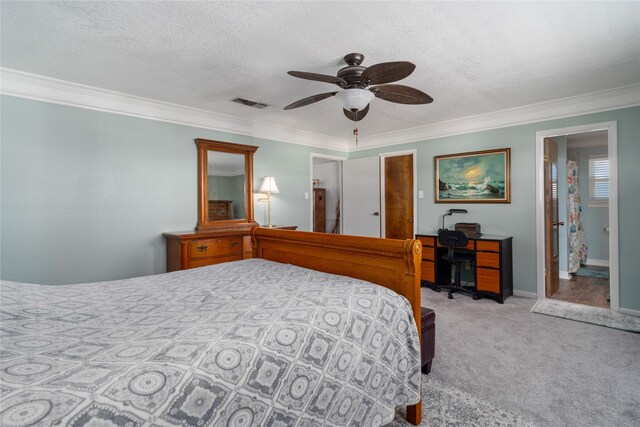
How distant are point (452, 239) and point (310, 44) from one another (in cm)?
282

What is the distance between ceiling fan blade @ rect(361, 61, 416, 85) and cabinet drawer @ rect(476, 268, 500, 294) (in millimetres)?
2819

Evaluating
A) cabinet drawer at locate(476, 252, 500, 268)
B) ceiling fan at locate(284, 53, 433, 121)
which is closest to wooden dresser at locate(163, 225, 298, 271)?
ceiling fan at locate(284, 53, 433, 121)

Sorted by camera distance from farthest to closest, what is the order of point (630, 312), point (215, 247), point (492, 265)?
1. point (492, 265)
2. point (215, 247)
3. point (630, 312)

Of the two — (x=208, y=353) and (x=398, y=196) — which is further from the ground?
(x=398, y=196)

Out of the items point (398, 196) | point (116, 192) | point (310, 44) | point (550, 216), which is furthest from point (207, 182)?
point (550, 216)

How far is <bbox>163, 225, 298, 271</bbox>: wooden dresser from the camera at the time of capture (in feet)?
11.5

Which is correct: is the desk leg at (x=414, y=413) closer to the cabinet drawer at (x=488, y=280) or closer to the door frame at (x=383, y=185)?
the cabinet drawer at (x=488, y=280)

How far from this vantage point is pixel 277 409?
42.6 inches

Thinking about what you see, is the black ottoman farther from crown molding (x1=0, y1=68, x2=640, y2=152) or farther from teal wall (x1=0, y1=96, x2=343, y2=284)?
crown molding (x1=0, y1=68, x2=640, y2=152)

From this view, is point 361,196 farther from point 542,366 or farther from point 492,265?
point 542,366

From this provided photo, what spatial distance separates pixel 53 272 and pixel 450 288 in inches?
171

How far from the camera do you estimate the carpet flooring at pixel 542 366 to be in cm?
188

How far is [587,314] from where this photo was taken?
3.39m

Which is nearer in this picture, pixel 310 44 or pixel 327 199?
pixel 310 44
